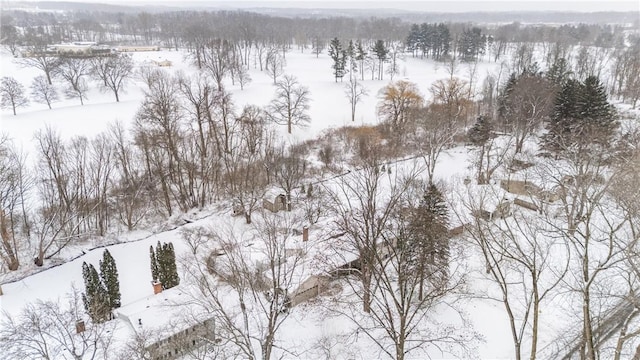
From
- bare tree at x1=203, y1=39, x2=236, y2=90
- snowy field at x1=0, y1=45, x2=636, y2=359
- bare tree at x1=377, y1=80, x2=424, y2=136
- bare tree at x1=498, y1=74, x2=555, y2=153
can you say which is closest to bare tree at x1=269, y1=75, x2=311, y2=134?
snowy field at x1=0, y1=45, x2=636, y2=359

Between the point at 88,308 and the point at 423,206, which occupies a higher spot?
the point at 423,206

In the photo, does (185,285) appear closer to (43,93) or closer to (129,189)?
(129,189)

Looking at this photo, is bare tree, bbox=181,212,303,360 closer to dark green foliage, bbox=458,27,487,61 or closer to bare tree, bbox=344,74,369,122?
bare tree, bbox=344,74,369,122

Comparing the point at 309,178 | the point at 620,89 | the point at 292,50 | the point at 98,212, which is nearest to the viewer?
the point at 98,212

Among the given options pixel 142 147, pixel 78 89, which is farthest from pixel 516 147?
pixel 78 89

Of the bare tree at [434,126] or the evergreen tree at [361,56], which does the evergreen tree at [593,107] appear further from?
the evergreen tree at [361,56]

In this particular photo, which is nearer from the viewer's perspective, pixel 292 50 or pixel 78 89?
pixel 78 89

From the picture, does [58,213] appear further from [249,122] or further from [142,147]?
[249,122]
